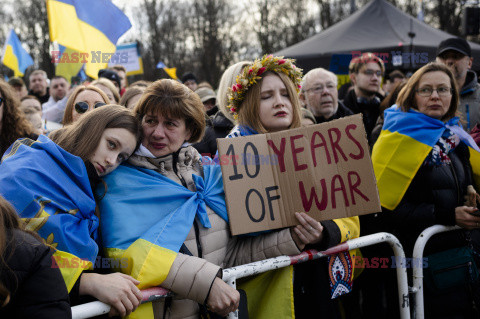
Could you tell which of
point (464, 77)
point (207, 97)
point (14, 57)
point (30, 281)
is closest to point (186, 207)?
point (30, 281)

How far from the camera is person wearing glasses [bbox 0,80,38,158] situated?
10.2 feet

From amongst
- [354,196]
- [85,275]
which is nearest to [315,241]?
[354,196]

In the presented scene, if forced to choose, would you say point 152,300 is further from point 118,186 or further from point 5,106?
point 5,106

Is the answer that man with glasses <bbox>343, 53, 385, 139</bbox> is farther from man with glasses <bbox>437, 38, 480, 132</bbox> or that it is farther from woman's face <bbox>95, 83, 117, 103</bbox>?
woman's face <bbox>95, 83, 117, 103</bbox>

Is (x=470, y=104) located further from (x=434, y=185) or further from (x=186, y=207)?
(x=186, y=207)

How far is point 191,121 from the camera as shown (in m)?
2.43

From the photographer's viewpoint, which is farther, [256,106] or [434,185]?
[434,185]

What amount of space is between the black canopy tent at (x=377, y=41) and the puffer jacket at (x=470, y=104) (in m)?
3.66

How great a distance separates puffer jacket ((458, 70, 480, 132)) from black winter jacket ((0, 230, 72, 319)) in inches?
156

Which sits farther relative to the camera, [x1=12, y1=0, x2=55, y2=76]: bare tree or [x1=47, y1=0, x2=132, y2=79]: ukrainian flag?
[x1=12, y1=0, x2=55, y2=76]: bare tree

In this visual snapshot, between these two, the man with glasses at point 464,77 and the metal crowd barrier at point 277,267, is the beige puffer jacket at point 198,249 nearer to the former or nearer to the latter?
the metal crowd barrier at point 277,267

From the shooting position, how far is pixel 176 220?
2070mm

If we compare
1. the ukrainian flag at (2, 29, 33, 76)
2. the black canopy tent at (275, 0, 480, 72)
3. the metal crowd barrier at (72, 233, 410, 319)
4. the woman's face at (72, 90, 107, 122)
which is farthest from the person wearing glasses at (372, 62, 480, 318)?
the ukrainian flag at (2, 29, 33, 76)

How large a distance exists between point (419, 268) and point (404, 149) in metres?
0.84
